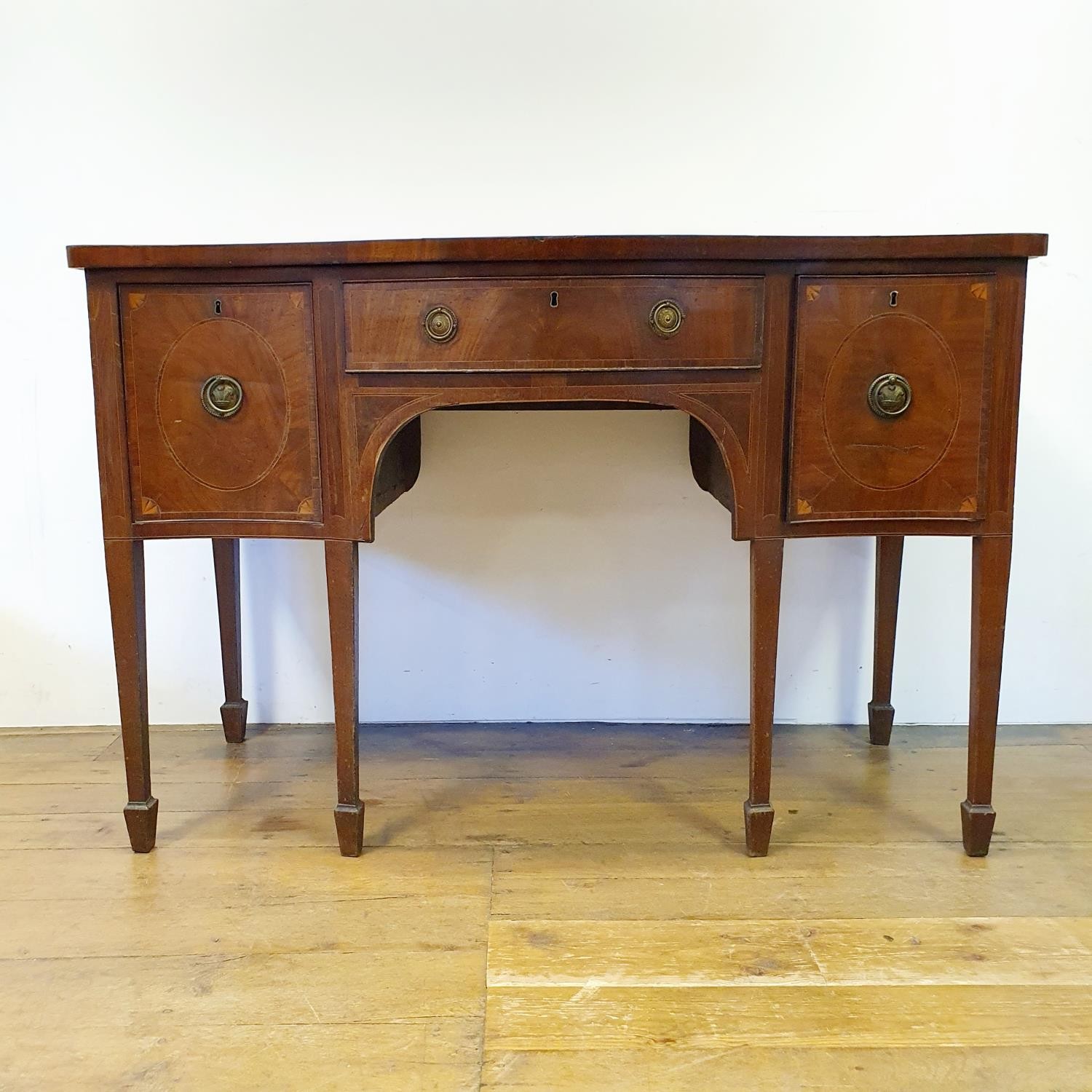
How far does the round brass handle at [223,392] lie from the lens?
1465 millimetres

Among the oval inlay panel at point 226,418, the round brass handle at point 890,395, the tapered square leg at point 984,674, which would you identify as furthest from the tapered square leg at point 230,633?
the tapered square leg at point 984,674

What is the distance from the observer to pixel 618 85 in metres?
1.93

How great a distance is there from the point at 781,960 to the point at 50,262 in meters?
1.96

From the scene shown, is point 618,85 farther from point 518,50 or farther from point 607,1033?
point 607,1033

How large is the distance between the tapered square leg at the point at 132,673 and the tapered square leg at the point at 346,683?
1.08 feet

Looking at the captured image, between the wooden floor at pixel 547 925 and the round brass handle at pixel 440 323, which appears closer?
the wooden floor at pixel 547 925

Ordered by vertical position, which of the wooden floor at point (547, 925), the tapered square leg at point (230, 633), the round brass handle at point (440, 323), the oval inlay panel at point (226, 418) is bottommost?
the wooden floor at point (547, 925)

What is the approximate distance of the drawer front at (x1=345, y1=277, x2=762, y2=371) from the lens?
143 cm

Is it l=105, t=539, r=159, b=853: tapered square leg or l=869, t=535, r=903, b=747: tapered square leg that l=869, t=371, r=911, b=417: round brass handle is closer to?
l=869, t=535, r=903, b=747: tapered square leg

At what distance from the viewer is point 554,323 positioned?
143cm

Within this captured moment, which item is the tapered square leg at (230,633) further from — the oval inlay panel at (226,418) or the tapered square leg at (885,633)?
the tapered square leg at (885,633)

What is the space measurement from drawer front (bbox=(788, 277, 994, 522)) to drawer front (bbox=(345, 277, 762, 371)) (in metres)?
0.11

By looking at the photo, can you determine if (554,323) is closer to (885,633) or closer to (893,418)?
(893,418)

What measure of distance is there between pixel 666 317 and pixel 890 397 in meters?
0.37
